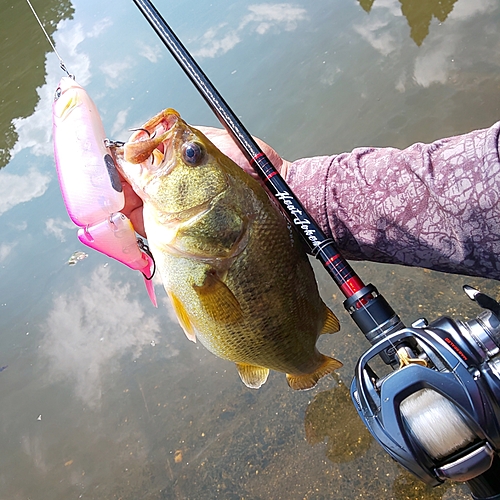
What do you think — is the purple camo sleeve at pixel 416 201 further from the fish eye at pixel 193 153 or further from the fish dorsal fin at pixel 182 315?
the fish dorsal fin at pixel 182 315

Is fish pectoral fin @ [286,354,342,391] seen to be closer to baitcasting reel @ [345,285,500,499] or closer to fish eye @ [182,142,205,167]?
baitcasting reel @ [345,285,500,499]

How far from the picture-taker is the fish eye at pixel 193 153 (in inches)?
56.9

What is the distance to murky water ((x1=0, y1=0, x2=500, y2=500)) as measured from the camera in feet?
8.36

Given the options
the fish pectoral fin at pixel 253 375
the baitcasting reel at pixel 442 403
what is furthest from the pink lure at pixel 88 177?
the baitcasting reel at pixel 442 403

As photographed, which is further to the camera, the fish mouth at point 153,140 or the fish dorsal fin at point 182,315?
the fish dorsal fin at point 182,315

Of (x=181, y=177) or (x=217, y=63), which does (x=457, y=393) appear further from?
(x=217, y=63)

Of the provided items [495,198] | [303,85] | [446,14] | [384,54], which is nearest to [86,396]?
[495,198]

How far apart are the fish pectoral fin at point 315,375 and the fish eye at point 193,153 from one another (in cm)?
87

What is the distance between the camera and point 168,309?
338 cm

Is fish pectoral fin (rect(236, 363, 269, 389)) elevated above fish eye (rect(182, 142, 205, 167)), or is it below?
below

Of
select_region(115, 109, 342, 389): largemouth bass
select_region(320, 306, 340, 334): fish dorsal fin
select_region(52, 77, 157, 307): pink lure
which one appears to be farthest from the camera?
select_region(320, 306, 340, 334): fish dorsal fin

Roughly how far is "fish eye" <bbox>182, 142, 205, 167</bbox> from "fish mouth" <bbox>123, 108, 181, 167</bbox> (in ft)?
0.20

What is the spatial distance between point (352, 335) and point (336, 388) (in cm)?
34

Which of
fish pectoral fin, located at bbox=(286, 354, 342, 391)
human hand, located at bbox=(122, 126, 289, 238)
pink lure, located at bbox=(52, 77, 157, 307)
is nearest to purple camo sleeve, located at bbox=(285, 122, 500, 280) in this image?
human hand, located at bbox=(122, 126, 289, 238)
